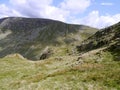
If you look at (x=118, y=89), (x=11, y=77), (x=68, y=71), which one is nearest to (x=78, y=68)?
(x=68, y=71)

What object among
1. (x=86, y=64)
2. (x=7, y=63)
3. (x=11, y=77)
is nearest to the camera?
(x=86, y=64)

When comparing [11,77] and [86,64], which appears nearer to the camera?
[86,64]

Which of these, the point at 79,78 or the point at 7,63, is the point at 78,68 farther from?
the point at 7,63

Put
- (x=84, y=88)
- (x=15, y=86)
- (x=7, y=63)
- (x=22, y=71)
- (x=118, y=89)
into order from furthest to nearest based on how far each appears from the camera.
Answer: (x=7, y=63) → (x=22, y=71) → (x=15, y=86) → (x=84, y=88) → (x=118, y=89)

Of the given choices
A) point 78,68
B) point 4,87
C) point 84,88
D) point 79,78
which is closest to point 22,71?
point 4,87

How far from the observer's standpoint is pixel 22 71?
58688 mm

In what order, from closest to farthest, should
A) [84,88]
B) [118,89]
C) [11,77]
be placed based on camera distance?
1. [118,89]
2. [84,88]
3. [11,77]

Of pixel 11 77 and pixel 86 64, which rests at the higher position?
pixel 86 64

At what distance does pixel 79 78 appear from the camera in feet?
134

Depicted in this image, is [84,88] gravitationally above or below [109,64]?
below

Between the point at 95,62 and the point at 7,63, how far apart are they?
110 ft

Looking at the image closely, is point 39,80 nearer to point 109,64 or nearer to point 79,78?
point 79,78

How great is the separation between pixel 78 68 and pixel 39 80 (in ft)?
25.2

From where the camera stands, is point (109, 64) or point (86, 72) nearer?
point (86, 72)
